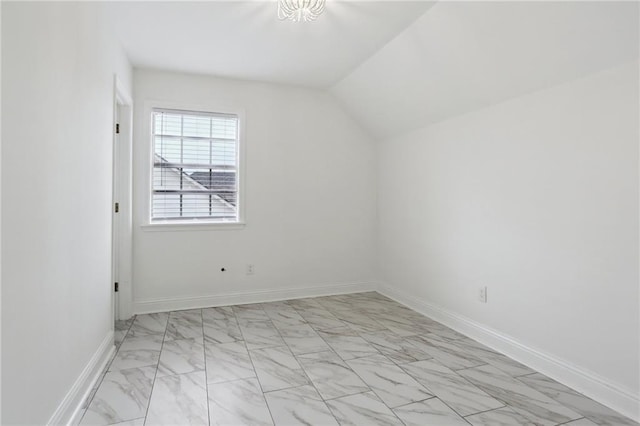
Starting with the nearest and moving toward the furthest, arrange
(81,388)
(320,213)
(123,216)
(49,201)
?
(49,201)
(81,388)
(123,216)
(320,213)

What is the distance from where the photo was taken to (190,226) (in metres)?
3.91

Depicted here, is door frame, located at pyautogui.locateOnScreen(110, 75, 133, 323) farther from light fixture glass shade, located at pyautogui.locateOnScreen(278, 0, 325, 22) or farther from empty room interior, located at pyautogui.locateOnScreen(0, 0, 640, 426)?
light fixture glass shade, located at pyautogui.locateOnScreen(278, 0, 325, 22)

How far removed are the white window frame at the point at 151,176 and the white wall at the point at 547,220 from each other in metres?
2.00

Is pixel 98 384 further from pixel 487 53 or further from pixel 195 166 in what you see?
pixel 487 53

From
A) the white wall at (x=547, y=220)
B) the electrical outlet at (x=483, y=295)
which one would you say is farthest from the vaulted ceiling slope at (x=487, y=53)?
the electrical outlet at (x=483, y=295)

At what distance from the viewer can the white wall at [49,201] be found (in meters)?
1.34

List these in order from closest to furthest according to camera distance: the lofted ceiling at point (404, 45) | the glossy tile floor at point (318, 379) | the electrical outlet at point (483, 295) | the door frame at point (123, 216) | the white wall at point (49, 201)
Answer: the white wall at point (49, 201), the glossy tile floor at point (318, 379), the lofted ceiling at point (404, 45), the electrical outlet at point (483, 295), the door frame at point (123, 216)

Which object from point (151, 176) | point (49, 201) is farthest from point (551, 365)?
point (151, 176)

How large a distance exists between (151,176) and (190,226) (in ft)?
2.14

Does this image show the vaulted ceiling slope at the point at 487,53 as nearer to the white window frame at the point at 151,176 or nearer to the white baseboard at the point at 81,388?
the white window frame at the point at 151,176

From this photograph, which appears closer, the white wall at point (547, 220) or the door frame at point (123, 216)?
the white wall at point (547, 220)

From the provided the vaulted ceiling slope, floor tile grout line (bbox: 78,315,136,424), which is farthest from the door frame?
the vaulted ceiling slope

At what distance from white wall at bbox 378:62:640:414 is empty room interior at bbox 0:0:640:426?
0.05ft

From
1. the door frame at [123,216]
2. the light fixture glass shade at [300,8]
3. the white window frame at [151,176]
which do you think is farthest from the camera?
the white window frame at [151,176]
